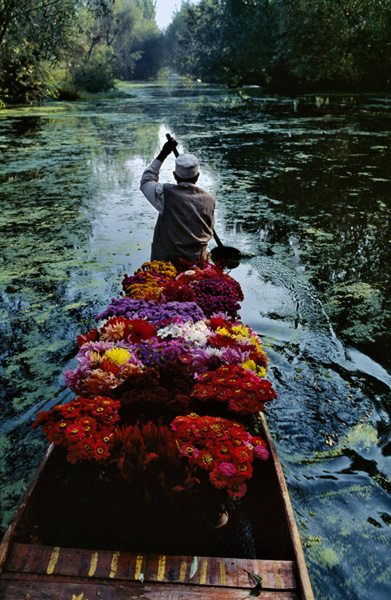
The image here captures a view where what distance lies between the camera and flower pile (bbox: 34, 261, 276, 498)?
2.95 meters

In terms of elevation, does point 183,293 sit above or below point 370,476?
above

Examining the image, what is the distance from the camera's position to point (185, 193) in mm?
5551

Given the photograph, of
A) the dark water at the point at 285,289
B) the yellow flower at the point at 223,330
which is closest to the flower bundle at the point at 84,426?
the dark water at the point at 285,289

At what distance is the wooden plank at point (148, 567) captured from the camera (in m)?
2.46

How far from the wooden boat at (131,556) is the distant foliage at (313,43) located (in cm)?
3513

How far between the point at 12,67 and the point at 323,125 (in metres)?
20.9

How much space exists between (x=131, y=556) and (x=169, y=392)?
49.1 inches

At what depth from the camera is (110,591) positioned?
2.40 metres

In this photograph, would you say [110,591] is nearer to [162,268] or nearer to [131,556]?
[131,556]

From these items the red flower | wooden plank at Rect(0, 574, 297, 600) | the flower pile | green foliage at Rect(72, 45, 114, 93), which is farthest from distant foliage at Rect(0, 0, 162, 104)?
wooden plank at Rect(0, 574, 297, 600)

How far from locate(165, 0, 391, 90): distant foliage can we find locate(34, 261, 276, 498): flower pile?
33328 millimetres

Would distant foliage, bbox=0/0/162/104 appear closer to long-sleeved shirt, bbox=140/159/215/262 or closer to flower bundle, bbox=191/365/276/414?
long-sleeved shirt, bbox=140/159/215/262

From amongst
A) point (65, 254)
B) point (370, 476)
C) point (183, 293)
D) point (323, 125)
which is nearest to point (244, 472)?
point (370, 476)

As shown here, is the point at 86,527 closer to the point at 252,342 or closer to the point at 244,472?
the point at 244,472
